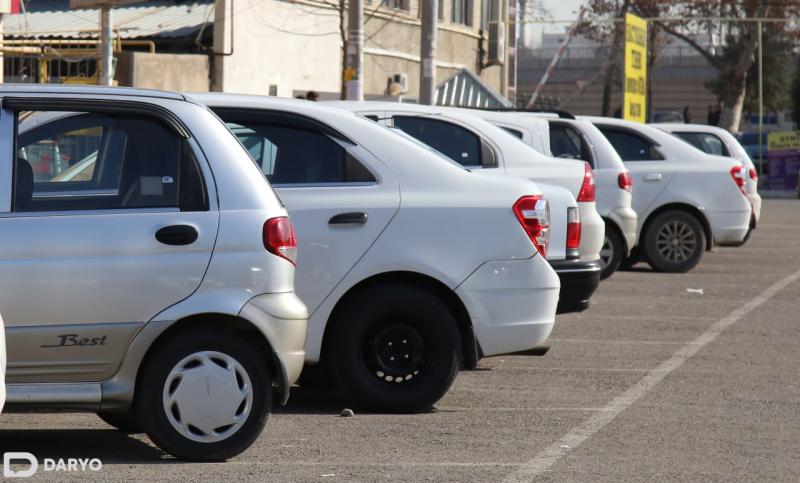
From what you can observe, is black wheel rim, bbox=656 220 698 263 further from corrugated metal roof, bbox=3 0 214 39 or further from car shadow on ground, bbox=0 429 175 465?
car shadow on ground, bbox=0 429 175 465

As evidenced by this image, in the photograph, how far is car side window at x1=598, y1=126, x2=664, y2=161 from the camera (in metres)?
17.7

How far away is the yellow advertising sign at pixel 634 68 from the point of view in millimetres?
28234

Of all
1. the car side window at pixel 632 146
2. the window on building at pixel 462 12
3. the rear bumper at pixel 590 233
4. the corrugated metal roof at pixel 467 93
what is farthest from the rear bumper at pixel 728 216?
the window on building at pixel 462 12

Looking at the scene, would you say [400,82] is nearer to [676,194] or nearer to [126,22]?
[126,22]

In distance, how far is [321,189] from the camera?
8094mm

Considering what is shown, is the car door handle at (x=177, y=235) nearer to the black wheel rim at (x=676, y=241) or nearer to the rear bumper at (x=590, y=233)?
the rear bumper at (x=590, y=233)

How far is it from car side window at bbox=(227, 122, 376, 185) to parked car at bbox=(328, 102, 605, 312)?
4.39 ft

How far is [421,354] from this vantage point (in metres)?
8.12

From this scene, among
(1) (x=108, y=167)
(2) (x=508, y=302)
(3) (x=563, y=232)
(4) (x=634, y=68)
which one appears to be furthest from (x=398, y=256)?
(4) (x=634, y=68)

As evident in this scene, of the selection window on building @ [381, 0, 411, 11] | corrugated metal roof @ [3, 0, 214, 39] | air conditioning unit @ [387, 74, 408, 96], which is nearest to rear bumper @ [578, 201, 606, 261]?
corrugated metal roof @ [3, 0, 214, 39]

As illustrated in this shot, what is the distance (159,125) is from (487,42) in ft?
99.0

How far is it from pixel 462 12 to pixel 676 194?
59.4 feet

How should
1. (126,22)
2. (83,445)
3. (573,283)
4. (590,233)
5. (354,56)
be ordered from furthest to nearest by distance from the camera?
(126,22) < (354,56) < (590,233) < (573,283) < (83,445)

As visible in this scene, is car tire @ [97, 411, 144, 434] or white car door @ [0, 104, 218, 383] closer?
white car door @ [0, 104, 218, 383]
